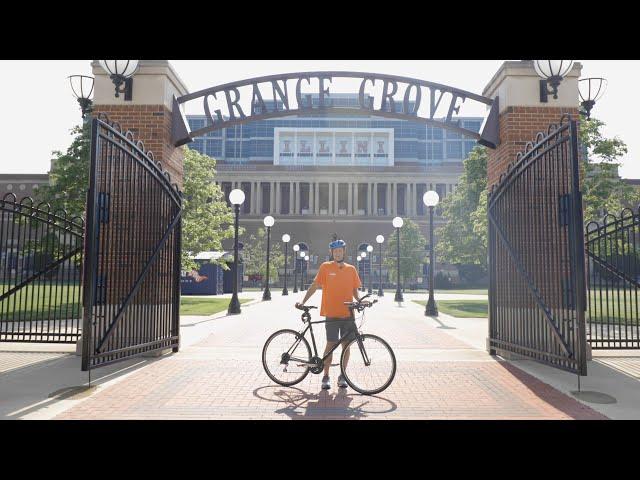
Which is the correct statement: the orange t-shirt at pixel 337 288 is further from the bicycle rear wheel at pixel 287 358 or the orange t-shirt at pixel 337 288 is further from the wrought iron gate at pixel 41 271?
the wrought iron gate at pixel 41 271

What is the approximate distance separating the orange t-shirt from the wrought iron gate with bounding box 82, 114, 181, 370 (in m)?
2.99

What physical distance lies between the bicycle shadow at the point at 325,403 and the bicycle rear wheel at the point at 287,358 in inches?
5.7

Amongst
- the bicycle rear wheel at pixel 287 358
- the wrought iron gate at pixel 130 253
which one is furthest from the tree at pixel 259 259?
the bicycle rear wheel at pixel 287 358

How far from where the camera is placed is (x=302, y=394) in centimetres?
643

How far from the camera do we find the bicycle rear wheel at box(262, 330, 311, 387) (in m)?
6.81

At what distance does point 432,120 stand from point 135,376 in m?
7.16

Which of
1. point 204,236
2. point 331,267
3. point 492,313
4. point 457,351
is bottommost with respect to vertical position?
point 457,351

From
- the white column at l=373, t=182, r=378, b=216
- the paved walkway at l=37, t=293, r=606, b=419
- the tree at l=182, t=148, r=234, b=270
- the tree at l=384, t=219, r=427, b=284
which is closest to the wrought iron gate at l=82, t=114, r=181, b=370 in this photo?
the paved walkway at l=37, t=293, r=606, b=419

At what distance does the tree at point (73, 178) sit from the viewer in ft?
72.2

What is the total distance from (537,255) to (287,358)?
4.62 metres

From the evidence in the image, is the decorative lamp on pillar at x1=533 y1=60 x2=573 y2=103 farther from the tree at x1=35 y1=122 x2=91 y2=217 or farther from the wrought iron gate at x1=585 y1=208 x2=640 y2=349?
the tree at x1=35 y1=122 x2=91 y2=217

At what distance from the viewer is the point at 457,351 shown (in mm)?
9906

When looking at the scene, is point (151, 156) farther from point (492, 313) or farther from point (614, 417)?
point (614, 417)
